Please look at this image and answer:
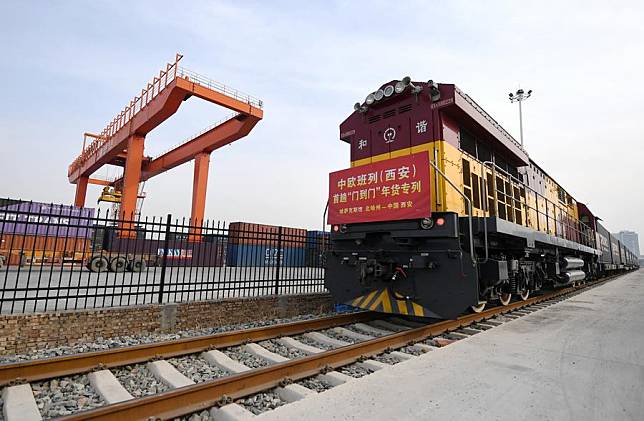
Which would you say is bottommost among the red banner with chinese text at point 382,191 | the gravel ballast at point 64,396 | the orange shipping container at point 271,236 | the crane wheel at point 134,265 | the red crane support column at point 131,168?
the gravel ballast at point 64,396

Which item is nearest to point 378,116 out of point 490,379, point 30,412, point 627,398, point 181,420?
point 490,379

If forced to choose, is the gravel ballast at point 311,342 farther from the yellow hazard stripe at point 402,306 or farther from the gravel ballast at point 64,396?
the gravel ballast at point 64,396

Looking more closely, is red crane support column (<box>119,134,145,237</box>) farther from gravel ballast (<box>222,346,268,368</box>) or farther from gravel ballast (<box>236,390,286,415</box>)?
gravel ballast (<box>236,390,286,415</box>)

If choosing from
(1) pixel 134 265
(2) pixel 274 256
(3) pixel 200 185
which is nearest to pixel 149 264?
(1) pixel 134 265

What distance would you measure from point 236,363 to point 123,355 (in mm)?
1204

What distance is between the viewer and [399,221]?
549 centimetres

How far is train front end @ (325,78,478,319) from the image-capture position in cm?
497

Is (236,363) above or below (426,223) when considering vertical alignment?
below

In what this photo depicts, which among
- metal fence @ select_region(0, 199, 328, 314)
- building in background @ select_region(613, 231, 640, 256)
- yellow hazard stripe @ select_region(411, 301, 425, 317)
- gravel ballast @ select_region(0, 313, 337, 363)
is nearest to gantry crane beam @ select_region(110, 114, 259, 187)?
metal fence @ select_region(0, 199, 328, 314)

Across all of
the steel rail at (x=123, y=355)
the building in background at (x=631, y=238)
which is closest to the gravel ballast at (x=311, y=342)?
the steel rail at (x=123, y=355)

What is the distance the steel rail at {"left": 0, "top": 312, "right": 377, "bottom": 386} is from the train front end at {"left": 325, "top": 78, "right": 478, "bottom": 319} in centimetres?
147

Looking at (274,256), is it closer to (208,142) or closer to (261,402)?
(261,402)

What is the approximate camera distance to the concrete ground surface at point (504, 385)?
2566mm

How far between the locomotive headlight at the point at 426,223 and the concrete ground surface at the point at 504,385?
1.66 metres
